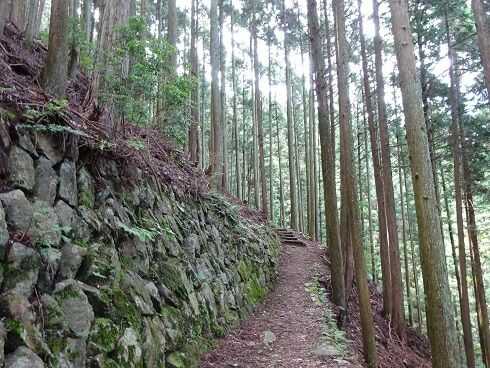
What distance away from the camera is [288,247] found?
14.8 meters

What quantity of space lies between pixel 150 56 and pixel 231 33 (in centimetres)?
1737

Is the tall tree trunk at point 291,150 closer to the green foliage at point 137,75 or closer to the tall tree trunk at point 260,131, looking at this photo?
the tall tree trunk at point 260,131

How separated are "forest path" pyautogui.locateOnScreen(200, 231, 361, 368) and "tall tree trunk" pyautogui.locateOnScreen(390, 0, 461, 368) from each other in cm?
→ 214

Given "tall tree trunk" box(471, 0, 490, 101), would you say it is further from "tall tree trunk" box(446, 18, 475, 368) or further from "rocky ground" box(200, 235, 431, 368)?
"rocky ground" box(200, 235, 431, 368)

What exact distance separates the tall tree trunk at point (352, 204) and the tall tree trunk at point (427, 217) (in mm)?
2289

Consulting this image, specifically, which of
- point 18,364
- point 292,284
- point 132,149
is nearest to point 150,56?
point 132,149

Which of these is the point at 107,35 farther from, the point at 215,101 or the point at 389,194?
the point at 389,194

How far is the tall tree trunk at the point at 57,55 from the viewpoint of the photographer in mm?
4512

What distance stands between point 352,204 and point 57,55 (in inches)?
195

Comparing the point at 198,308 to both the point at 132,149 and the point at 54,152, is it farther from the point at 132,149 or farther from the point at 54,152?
the point at 54,152

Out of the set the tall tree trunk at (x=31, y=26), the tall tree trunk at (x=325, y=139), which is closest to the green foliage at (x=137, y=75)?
the tall tree trunk at (x=31, y=26)

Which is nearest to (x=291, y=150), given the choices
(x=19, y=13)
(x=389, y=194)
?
(x=389, y=194)

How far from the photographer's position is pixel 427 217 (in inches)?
168

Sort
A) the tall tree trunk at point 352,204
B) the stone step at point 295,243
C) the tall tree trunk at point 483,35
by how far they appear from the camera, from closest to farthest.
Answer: the tall tree trunk at point 352,204 < the tall tree trunk at point 483,35 < the stone step at point 295,243
